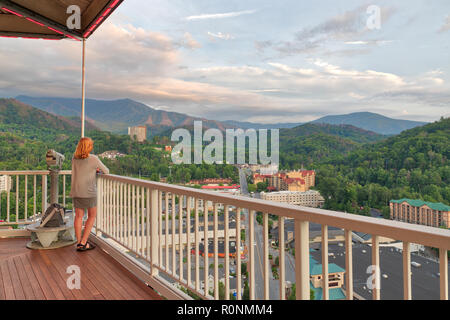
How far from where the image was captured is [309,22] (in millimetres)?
9008

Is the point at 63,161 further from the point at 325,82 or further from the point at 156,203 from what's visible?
the point at 325,82

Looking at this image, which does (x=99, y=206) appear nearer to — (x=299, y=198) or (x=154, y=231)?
(x=154, y=231)

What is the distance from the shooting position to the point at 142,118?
1027 cm

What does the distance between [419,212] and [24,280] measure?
4361 millimetres

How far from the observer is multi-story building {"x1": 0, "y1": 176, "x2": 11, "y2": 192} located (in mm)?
5039

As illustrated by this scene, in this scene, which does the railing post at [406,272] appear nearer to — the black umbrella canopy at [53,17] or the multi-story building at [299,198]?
the multi-story building at [299,198]

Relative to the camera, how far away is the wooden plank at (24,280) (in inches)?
105

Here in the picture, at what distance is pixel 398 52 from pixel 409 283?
7.83m

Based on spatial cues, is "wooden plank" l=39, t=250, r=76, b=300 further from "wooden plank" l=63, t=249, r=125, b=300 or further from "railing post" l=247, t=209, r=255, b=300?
"railing post" l=247, t=209, r=255, b=300

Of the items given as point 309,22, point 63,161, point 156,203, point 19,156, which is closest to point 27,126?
point 19,156

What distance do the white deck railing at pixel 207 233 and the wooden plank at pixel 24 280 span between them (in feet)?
3.45

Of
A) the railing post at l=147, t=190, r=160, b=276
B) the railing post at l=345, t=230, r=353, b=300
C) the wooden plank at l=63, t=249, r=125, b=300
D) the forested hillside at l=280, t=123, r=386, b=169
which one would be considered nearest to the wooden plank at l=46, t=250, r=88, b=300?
the wooden plank at l=63, t=249, r=125, b=300

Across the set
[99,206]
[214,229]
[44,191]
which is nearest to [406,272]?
[214,229]

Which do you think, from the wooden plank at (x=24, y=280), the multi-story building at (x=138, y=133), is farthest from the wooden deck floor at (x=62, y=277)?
the multi-story building at (x=138, y=133)
